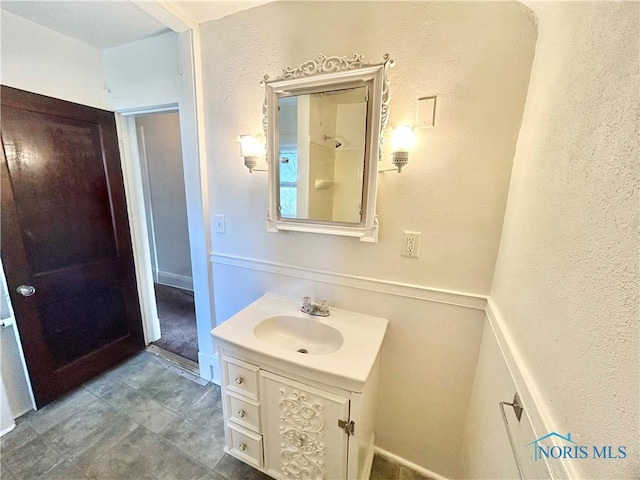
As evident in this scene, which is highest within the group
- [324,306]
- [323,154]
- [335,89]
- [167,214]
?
[335,89]

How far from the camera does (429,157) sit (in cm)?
115

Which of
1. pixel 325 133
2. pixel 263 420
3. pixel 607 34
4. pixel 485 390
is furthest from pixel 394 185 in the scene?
pixel 263 420

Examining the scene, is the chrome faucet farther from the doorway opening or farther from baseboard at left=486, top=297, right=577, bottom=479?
the doorway opening

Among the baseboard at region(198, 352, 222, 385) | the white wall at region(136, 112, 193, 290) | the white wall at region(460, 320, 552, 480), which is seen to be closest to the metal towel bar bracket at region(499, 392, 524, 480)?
the white wall at region(460, 320, 552, 480)

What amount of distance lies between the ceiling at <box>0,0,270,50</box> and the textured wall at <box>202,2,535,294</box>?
3.0 inches

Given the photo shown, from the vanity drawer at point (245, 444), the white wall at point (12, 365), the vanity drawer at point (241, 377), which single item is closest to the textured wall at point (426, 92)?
the vanity drawer at point (241, 377)

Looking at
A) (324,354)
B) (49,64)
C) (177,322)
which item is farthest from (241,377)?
(49,64)

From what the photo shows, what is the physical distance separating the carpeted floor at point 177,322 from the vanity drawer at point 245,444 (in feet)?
3.43

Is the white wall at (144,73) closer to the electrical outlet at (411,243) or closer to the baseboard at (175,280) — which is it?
the electrical outlet at (411,243)

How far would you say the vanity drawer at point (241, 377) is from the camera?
120 centimetres

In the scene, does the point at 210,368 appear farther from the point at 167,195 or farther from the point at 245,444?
the point at 167,195

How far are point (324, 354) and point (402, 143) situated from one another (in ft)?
3.25

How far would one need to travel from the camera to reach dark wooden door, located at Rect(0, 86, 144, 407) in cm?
149

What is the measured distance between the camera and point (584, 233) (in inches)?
21.8
